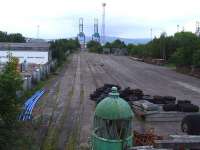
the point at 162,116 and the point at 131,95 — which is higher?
the point at 131,95

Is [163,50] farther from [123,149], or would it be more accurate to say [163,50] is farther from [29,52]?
[123,149]

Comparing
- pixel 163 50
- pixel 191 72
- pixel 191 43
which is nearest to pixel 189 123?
pixel 191 72

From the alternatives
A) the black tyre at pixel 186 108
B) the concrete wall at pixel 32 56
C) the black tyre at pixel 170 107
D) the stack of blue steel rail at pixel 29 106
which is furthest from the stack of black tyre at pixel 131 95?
the concrete wall at pixel 32 56

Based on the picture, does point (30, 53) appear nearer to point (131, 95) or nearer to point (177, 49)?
point (177, 49)

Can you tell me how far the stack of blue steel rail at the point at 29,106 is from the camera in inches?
732

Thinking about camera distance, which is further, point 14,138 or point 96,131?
point 14,138

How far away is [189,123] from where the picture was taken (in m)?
14.6

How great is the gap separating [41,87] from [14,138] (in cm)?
1878

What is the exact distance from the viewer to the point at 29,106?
2189 centimetres

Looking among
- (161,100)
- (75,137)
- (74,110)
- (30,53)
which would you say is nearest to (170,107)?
(161,100)

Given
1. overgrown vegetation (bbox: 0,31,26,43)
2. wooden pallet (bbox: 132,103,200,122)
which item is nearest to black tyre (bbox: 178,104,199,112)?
wooden pallet (bbox: 132,103,200,122)

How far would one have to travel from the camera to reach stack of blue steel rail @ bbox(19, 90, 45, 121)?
18.6 meters

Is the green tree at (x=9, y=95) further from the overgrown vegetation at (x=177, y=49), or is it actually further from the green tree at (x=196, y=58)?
the overgrown vegetation at (x=177, y=49)

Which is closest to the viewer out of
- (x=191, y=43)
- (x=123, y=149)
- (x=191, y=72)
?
(x=123, y=149)
